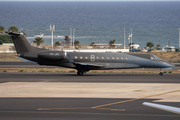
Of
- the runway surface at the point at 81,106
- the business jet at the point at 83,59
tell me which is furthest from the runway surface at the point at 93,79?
the runway surface at the point at 81,106

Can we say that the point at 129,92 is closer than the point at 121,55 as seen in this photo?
Yes

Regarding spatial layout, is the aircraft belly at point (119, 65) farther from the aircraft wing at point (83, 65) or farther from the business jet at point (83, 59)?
the aircraft wing at point (83, 65)

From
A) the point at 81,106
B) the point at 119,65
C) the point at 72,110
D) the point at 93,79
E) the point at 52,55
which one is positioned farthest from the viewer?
the point at 119,65

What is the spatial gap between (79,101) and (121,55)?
1861 cm

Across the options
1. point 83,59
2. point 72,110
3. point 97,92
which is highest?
point 83,59

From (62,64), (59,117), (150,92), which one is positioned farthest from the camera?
(62,64)

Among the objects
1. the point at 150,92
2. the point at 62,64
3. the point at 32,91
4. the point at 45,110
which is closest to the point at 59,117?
the point at 45,110

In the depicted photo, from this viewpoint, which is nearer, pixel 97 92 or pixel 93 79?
pixel 97 92

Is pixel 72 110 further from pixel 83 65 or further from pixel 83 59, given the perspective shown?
pixel 83 59

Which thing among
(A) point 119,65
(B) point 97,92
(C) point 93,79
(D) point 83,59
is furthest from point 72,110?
(A) point 119,65

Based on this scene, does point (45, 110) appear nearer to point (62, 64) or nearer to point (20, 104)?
point (20, 104)

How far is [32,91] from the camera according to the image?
22516 mm

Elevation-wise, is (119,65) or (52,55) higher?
(52,55)

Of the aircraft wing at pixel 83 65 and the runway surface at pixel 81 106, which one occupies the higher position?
the aircraft wing at pixel 83 65
